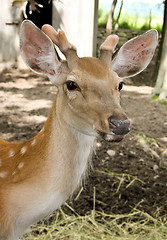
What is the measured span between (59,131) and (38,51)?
59 cm

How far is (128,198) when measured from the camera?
12.4 feet

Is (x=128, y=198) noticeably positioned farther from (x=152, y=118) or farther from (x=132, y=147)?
(x=152, y=118)

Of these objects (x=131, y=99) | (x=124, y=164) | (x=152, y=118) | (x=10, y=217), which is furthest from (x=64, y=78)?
(x=131, y=99)

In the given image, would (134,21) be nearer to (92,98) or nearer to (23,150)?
(23,150)

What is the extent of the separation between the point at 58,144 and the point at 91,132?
0.29 metres

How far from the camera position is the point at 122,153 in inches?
182

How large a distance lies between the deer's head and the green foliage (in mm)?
10524

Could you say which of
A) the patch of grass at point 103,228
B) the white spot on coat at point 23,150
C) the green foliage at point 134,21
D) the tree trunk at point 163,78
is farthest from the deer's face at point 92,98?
the green foliage at point 134,21

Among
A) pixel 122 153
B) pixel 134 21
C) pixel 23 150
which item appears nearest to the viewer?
pixel 23 150

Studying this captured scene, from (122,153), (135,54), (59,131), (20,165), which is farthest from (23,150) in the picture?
(122,153)

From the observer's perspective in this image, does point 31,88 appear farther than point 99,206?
Yes

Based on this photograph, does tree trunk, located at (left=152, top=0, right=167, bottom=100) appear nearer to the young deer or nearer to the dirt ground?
the dirt ground

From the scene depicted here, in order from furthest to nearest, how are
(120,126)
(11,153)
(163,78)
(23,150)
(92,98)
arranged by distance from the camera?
(163,78) → (11,153) → (23,150) → (92,98) → (120,126)

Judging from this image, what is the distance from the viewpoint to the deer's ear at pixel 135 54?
2592 mm
